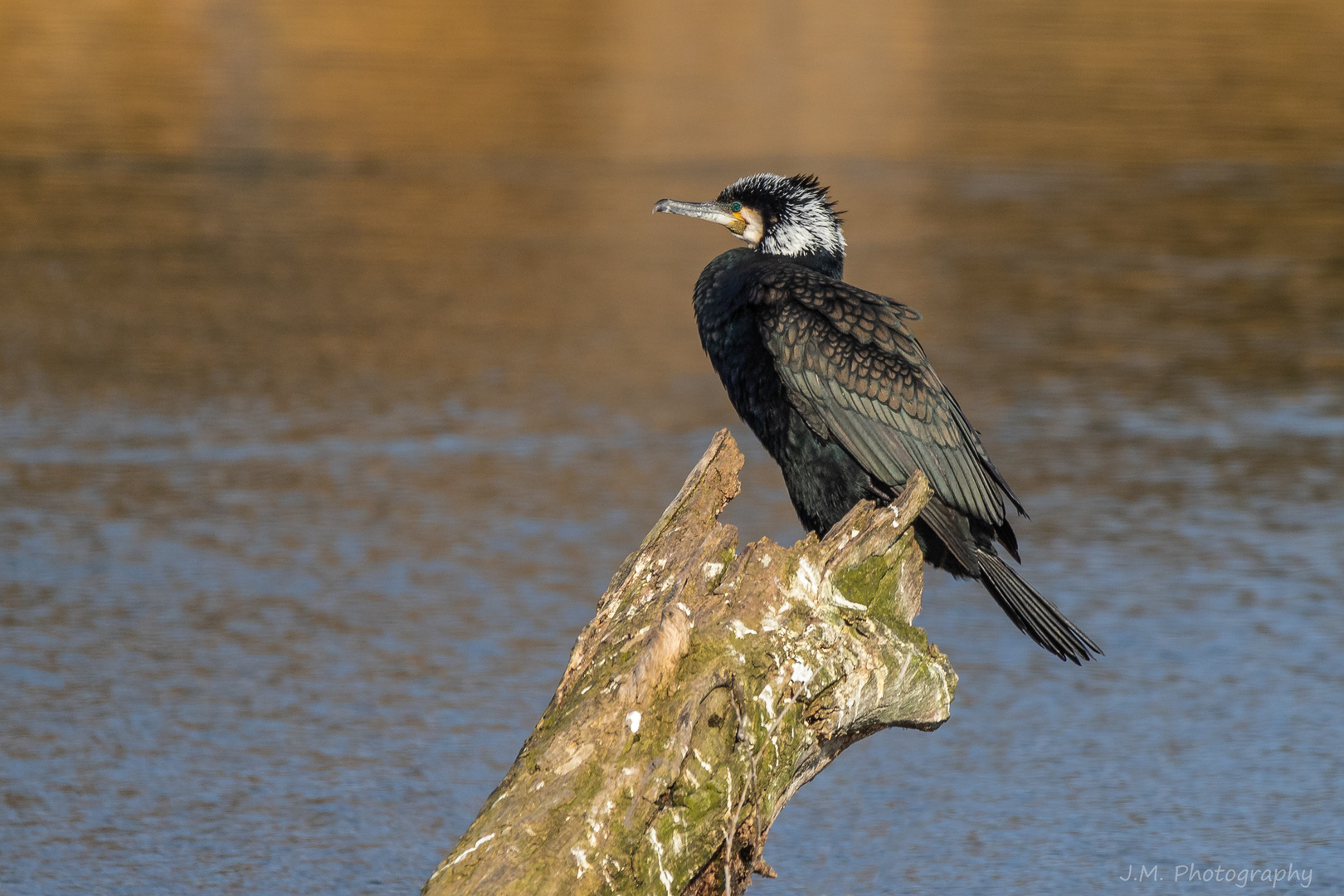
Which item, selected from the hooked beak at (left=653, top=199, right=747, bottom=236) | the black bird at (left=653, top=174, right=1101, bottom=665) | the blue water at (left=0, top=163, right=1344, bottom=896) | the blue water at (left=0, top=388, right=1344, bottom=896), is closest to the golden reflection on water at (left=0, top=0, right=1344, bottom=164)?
the blue water at (left=0, top=163, right=1344, bottom=896)

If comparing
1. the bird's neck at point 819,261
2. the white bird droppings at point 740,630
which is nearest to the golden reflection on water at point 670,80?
the bird's neck at point 819,261

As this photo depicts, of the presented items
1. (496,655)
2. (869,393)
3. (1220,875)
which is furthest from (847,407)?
(496,655)

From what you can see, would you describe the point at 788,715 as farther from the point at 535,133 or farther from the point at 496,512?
the point at 535,133

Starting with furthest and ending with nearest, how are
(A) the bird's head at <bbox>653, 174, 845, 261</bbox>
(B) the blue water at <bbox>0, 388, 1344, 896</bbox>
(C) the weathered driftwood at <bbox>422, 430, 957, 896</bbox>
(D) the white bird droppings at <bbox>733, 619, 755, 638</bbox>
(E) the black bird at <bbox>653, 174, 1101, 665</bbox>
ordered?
(A) the bird's head at <bbox>653, 174, 845, 261</bbox> → (B) the blue water at <bbox>0, 388, 1344, 896</bbox> → (E) the black bird at <bbox>653, 174, 1101, 665</bbox> → (D) the white bird droppings at <bbox>733, 619, 755, 638</bbox> → (C) the weathered driftwood at <bbox>422, 430, 957, 896</bbox>

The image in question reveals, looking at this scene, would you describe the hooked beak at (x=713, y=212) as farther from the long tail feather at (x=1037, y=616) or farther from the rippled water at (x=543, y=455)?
the rippled water at (x=543, y=455)

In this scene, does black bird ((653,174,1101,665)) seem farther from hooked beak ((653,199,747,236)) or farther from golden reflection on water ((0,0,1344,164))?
golden reflection on water ((0,0,1344,164))

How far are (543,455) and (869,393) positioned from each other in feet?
10.4

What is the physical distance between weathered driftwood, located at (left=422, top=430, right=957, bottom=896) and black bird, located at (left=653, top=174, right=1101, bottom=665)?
2.49ft

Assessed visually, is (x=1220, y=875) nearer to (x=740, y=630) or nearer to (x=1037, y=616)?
(x=1037, y=616)

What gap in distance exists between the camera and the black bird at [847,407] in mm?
4543

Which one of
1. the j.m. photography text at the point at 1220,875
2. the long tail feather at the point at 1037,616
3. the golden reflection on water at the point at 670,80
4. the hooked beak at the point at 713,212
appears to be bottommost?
the j.m. photography text at the point at 1220,875

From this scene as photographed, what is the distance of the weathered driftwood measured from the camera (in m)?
3.16

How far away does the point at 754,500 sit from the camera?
7.14 meters

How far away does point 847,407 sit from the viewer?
179 inches
